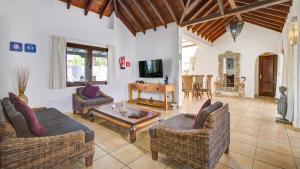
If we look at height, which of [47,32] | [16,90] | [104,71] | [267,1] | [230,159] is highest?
[267,1]

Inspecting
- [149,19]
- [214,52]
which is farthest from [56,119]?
[214,52]

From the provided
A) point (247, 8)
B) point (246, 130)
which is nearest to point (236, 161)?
point (246, 130)

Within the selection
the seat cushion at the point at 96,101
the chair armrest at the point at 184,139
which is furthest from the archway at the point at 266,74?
the chair armrest at the point at 184,139

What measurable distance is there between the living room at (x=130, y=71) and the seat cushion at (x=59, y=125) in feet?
0.11

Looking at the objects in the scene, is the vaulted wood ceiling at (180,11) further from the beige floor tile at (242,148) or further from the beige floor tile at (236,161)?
the beige floor tile at (236,161)

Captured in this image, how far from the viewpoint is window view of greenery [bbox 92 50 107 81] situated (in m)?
5.31

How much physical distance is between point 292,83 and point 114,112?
3.92 m

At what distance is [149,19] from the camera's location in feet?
17.7

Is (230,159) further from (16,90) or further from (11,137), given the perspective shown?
(16,90)

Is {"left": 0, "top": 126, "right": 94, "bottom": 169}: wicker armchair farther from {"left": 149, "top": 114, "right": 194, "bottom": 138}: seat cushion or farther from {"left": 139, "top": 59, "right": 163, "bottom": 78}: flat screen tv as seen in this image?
{"left": 139, "top": 59, "right": 163, "bottom": 78}: flat screen tv

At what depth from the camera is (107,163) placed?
2023 mm

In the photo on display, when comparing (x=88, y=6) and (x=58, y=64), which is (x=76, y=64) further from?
(x=88, y=6)

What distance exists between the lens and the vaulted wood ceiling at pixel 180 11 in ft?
14.0

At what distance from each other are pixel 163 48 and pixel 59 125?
13.8 ft
